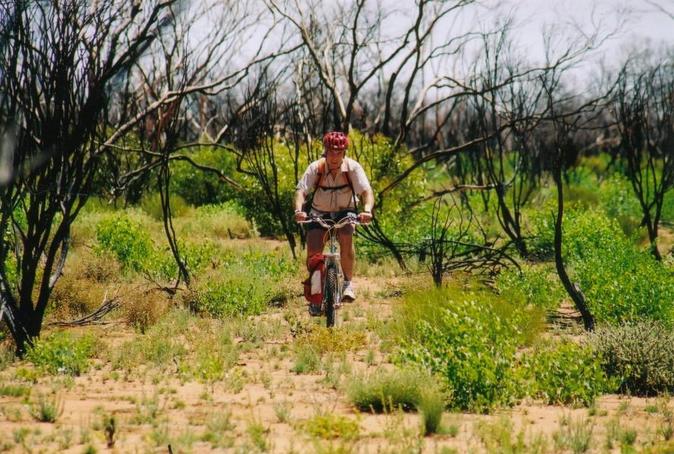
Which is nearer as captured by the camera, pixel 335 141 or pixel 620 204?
pixel 335 141

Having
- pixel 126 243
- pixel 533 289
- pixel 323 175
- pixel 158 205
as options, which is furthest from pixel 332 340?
pixel 158 205

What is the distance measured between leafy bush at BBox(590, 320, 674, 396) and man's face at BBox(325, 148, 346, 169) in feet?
8.57

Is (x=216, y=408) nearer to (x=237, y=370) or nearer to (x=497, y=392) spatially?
(x=237, y=370)

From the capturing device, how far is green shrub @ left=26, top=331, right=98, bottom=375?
19.3ft

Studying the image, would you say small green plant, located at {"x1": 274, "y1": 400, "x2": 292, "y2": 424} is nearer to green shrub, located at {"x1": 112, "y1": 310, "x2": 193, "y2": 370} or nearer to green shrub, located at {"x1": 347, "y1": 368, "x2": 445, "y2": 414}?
green shrub, located at {"x1": 347, "y1": 368, "x2": 445, "y2": 414}

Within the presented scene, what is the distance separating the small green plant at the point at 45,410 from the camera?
474 centimetres

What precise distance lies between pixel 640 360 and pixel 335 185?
9.64 ft

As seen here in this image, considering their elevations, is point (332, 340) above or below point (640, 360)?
above

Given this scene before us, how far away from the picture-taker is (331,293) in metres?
7.30

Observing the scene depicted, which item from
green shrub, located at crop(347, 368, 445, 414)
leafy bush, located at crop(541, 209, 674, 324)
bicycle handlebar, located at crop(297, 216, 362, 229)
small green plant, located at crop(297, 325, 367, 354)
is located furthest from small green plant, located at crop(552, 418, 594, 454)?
bicycle handlebar, located at crop(297, 216, 362, 229)

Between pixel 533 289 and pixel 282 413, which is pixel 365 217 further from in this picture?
pixel 282 413

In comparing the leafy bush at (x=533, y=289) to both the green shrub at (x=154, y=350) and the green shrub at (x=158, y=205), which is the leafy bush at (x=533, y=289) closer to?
the green shrub at (x=154, y=350)

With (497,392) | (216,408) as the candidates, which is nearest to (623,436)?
(497,392)

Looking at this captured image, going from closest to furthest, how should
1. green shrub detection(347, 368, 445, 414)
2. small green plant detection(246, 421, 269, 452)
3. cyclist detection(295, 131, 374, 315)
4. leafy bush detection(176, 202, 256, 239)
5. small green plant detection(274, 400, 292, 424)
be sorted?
small green plant detection(246, 421, 269, 452), small green plant detection(274, 400, 292, 424), green shrub detection(347, 368, 445, 414), cyclist detection(295, 131, 374, 315), leafy bush detection(176, 202, 256, 239)
